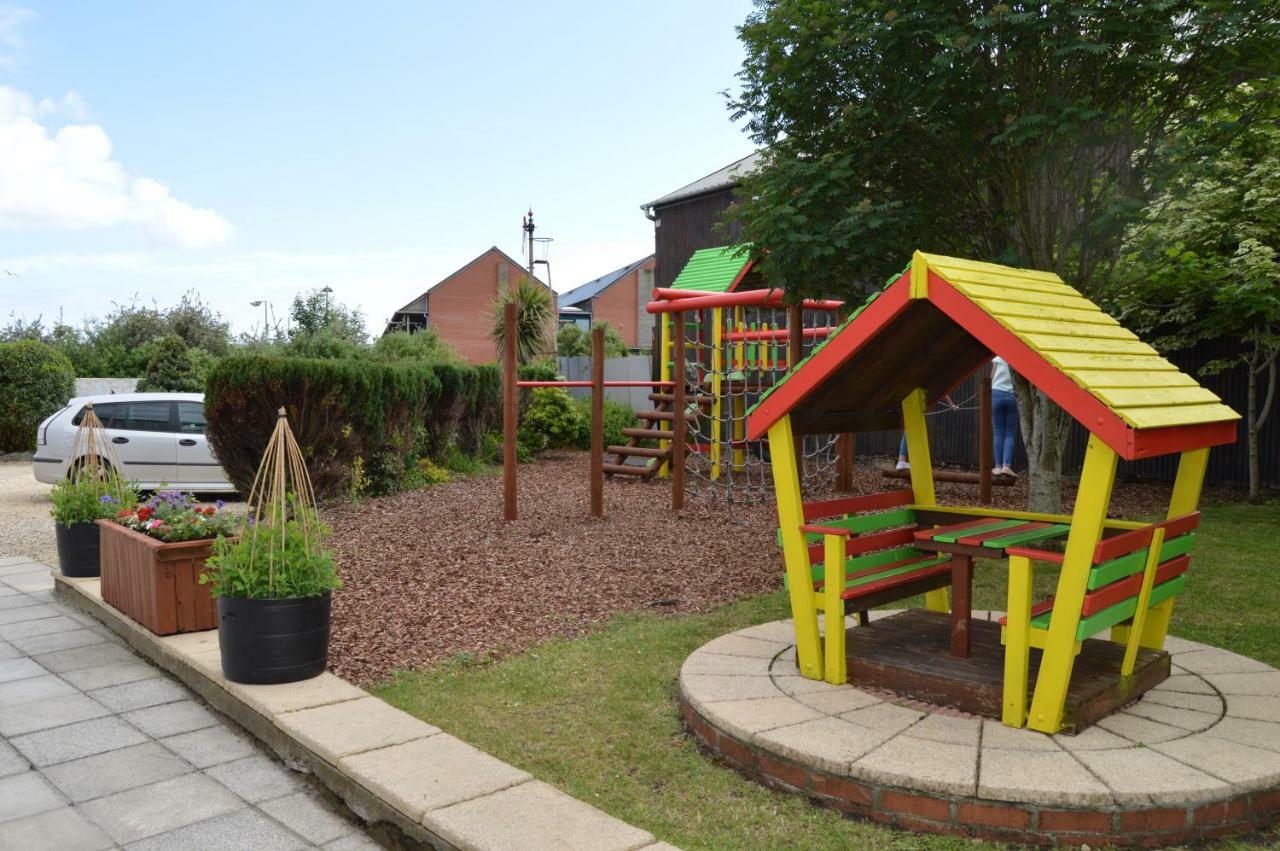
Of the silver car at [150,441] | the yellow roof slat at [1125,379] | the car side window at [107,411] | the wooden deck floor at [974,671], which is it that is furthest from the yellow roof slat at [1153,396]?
the car side window at [107,411]

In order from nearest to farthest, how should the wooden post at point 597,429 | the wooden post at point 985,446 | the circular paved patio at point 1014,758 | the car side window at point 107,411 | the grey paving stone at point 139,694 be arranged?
the circular paved patio at point 1014,758 → the grey paving stone at point 139,694 → the wooden post at point 597,429 → the wooden post at point 985,446 → the car side window at point 107,411

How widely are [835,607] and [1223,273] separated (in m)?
8.00

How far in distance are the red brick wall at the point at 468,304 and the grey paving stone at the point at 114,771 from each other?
150ft

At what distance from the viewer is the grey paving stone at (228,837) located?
3.44 meters

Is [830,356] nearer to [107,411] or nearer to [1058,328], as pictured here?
[1058,328]

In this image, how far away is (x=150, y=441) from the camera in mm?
12953

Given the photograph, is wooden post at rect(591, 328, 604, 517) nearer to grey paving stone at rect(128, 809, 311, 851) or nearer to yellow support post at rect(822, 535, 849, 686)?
yellow support post at rect(822, 535, 849, 686)

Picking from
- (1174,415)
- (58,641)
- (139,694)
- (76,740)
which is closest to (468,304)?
(58,641)

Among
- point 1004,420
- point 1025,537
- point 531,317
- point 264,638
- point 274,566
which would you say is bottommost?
point 264,638

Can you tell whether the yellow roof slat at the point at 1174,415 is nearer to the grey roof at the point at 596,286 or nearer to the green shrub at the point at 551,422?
the green shrub at the point at 551,422

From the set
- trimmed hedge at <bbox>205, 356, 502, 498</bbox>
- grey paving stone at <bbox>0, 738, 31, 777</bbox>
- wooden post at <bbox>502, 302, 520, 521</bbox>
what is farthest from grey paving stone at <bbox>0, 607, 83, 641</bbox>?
wooden post at <bbox>502, 302, 520, 521</bbox>

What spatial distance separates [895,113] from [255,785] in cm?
609

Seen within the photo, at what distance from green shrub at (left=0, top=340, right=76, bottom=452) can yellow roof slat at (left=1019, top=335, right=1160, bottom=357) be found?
73.0ft

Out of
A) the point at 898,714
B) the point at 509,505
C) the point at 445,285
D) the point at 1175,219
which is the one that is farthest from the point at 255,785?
the point at 445,285
